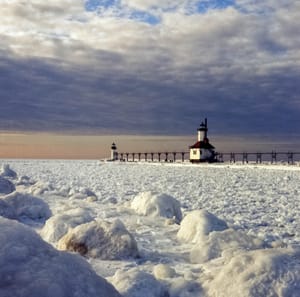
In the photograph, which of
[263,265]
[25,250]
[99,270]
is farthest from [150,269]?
[25,250]

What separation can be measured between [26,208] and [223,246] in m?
4.47

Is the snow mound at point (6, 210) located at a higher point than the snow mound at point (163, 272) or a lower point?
higher

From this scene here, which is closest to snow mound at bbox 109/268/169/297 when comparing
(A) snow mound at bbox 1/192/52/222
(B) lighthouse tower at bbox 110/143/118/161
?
(A) snow mound at bbox 1/192/52/222

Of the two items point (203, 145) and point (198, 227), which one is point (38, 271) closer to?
point (198, 227)

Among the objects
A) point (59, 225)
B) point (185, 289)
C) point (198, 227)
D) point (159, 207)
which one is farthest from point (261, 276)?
point (159, 207)

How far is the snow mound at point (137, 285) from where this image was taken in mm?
3622

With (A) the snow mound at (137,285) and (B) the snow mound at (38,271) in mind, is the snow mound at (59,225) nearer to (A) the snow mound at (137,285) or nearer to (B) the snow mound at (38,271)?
(A) the snow mound at (137,285)

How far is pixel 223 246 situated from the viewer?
551cm

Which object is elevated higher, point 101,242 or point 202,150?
point 202,150

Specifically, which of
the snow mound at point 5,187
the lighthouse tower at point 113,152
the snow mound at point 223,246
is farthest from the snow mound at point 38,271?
the lighthouse tower at point 113,152

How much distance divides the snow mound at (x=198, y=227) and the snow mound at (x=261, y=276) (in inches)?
95.7

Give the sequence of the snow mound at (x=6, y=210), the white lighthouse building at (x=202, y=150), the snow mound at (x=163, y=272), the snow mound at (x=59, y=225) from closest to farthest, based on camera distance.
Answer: the snow mound at (x=163, y=272) < the snow mound at (x=59, y=225) < the snow mound at (x=6, y=210) < the white lighthouse building at (x=202, y=150)

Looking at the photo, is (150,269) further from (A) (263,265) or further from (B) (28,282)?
(B) (28,282)

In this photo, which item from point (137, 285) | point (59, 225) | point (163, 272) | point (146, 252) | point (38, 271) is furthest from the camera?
point (59, 225)
